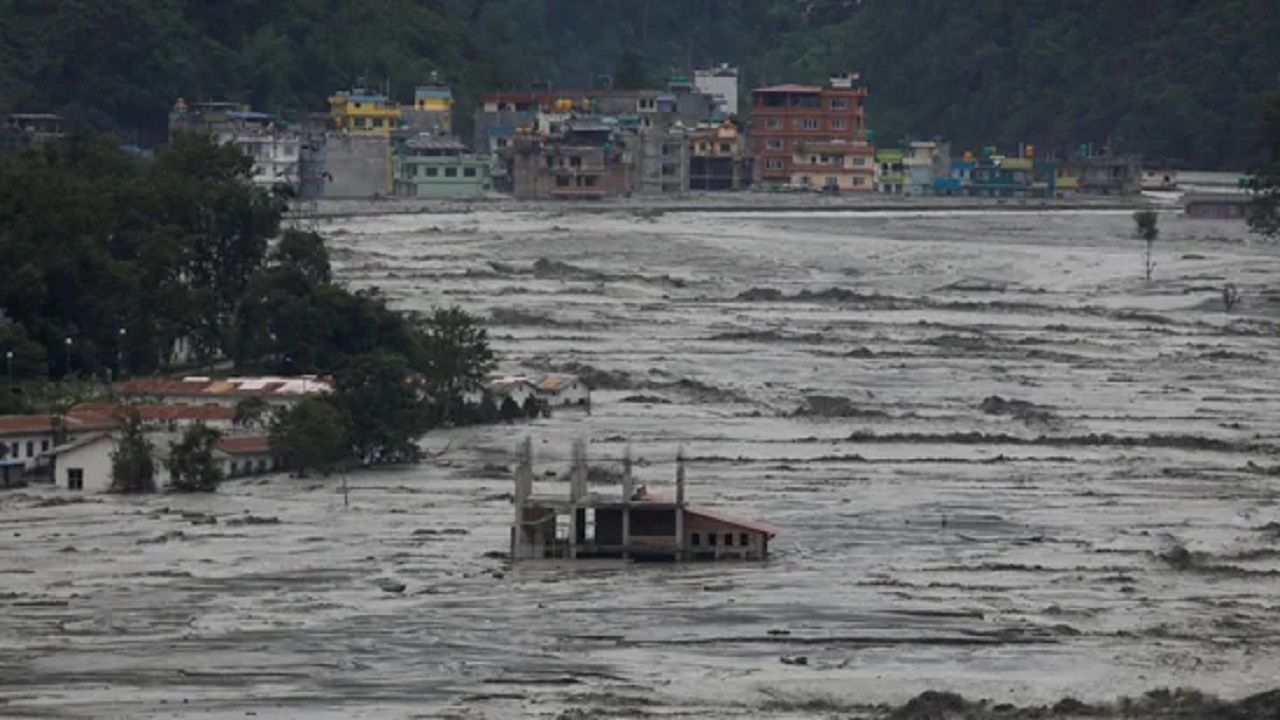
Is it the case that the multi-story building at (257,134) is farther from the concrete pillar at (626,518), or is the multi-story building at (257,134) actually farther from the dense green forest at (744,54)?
the concrete pillar at (626,518)

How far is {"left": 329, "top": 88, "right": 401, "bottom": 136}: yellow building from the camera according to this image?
396 ft

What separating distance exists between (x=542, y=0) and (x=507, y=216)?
6312cm

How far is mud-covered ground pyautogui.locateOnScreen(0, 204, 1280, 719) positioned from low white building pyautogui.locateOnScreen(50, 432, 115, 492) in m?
0.61

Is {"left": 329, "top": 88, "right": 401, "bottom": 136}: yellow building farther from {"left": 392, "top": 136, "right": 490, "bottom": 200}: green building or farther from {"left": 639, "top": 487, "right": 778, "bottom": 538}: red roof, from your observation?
{"left": 639, "top": 487, "right": 778, "bottom": 538}: red roof

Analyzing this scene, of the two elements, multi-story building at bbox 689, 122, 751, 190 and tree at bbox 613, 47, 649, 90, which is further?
tree at bbox 613, 47, 649, 90

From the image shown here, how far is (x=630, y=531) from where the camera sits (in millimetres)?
39562

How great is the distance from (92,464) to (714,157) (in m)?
81.5

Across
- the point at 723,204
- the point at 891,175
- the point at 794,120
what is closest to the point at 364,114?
the point at 723,204

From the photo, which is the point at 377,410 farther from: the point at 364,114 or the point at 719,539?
the point at 364,114

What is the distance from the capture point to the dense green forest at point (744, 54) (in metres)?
120

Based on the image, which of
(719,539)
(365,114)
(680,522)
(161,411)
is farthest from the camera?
(365,114)

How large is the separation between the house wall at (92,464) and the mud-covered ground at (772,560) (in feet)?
2.26

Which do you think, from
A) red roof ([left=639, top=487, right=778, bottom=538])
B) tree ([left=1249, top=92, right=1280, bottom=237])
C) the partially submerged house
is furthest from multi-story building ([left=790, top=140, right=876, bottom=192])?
the partially submerged house

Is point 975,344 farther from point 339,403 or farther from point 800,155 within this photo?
point 800,155
